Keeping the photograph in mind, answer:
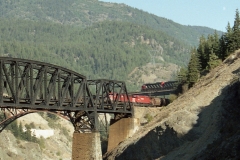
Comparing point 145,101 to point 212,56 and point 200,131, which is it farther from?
point 200,131

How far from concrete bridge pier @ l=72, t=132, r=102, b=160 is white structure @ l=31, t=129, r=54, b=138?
10232 cm

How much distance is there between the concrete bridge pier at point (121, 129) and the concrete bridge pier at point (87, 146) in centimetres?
1446

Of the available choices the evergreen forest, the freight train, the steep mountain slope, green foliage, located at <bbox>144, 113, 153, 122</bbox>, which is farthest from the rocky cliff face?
the steep mountain slope

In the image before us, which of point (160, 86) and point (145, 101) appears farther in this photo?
point (160, 86)

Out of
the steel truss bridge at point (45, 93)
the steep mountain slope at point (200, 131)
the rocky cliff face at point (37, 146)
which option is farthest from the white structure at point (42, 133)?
the steel truss bridge at point (45, 93)

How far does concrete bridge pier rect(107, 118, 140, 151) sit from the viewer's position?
81.4 meters

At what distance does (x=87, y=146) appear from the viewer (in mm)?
66938

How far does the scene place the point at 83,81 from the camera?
6731 centimetres

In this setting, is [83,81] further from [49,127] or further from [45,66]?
[49,127]

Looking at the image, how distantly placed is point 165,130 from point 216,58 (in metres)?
41.1

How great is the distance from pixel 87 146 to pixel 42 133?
111 metres

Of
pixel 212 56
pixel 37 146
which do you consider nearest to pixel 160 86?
pixel 37 146

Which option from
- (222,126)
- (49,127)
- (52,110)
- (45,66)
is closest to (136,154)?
(52,110)

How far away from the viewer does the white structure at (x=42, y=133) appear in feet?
566
